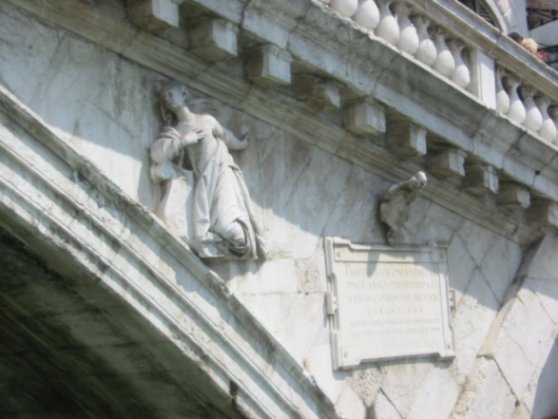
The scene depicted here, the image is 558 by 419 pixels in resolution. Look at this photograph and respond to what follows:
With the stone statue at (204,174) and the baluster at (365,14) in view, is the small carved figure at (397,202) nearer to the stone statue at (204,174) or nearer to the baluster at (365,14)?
the baluster at (365,14)

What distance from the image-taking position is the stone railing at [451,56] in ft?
27.5

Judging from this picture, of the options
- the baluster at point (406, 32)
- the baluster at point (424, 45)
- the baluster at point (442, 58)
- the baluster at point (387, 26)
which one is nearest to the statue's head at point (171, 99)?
the baluster at point (387, 26)

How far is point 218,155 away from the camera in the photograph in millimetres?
7441

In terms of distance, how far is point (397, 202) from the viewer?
29.0 ft

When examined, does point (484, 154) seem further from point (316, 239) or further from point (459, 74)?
point (316, 239)

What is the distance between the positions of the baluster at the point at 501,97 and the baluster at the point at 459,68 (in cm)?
39

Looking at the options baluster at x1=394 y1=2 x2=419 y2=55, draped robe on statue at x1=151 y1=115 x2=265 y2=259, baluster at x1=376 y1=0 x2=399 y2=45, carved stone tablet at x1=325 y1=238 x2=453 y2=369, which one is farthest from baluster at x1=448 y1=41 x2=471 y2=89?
draped robe on statue at x1=151 y1=115 x2=265 y2=259

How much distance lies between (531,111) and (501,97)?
1.55 ft

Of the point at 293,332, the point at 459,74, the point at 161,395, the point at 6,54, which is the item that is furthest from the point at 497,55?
the point at 6,54

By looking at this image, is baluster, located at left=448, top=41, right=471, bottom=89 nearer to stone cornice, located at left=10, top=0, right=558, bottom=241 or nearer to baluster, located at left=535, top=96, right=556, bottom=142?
stone cornice, located at left=10, top=0, right=558, bottom=241

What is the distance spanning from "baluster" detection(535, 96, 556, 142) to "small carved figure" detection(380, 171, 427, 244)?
168cm

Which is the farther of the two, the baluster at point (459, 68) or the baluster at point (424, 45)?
the baluster at point (459, 68)

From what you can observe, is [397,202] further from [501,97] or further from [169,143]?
[169,143]

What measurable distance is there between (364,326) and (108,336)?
1.85 m
